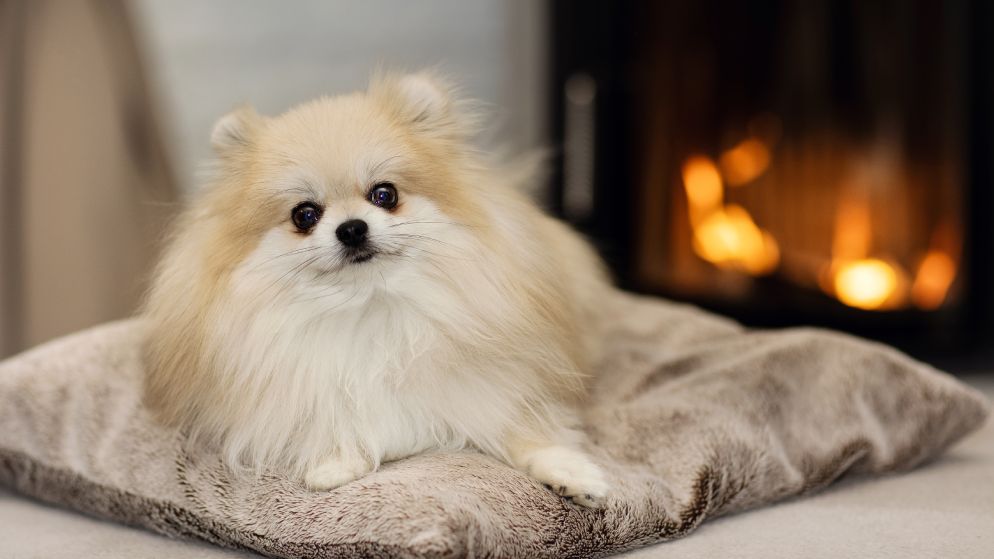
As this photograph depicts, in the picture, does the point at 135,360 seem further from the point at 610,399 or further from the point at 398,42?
the point at 398,42

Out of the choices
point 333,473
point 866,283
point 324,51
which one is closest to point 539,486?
point 333,473

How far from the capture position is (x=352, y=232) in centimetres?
131

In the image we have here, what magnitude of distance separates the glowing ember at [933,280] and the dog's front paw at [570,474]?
1.47 metres

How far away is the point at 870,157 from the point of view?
2.52m

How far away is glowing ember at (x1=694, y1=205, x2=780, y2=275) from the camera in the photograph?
8.83 feet

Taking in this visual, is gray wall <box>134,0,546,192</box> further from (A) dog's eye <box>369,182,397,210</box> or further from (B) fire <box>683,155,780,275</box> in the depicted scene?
(A) dog's eye <box>369,182,397,210</box>

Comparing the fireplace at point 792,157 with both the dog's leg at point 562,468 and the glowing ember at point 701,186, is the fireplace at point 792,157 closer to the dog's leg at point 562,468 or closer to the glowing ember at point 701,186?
the glowing ember at point 701,186

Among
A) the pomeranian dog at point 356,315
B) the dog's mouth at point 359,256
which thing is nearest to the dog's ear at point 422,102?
the pomeranian dog at point 356,315

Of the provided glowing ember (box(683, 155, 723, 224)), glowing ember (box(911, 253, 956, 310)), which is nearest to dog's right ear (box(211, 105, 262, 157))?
glowing ember (box(683, 155, 723, 224))

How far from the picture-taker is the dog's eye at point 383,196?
54.4 inches

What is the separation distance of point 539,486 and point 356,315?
0.35m

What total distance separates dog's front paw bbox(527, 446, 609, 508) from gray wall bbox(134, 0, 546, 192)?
1735 millimetres

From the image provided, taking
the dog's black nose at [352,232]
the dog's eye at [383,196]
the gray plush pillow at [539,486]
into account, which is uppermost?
the dog's eye at [383,196]

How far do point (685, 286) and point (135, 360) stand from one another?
164cm
